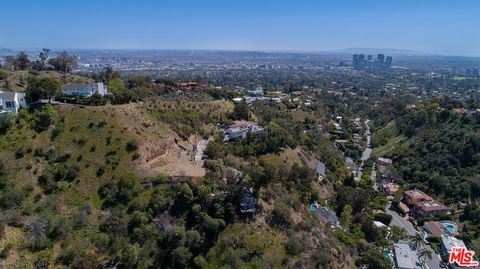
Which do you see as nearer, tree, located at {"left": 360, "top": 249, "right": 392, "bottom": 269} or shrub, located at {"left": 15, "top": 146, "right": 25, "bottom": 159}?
tree, located at {"left": 360, "top": 249, "right": 392, "bottom": 269}

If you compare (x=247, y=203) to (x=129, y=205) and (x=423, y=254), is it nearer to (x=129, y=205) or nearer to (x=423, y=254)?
(x=129, y=205)

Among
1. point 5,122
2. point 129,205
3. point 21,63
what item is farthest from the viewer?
point 21,63

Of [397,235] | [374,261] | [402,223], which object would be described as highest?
[374,261]

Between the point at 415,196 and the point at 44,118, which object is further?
the point at 415,196

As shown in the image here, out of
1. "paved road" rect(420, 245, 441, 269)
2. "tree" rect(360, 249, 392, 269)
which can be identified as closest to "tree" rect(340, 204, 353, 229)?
"tree" rect(360, 249, 392, 269)

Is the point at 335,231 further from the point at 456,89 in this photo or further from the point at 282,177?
the point at 456,89

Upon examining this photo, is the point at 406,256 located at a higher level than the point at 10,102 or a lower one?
lower

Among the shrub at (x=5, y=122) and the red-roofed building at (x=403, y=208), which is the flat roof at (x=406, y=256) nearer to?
the red-roofed building at (x=403, y=208)

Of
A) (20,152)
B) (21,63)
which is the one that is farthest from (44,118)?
(21,63)

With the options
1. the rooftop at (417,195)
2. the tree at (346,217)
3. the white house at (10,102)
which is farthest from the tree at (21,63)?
the rooftop at (417,195)

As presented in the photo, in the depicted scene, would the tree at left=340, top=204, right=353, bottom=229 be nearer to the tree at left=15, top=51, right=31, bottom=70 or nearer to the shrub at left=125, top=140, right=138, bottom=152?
the shrub at left=125, top=140, right=138, bottom=152

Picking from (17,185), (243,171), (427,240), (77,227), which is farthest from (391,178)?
(17,185)
